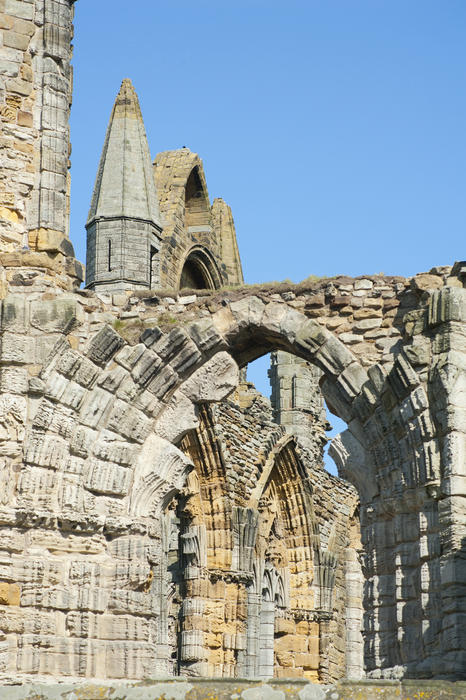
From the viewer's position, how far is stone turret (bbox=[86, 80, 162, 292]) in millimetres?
18891

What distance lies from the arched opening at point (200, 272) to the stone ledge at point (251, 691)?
17.5m

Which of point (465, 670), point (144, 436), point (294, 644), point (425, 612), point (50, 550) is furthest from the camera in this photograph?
point (294, 644)

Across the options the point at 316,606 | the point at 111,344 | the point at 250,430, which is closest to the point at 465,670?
the point at 111,344

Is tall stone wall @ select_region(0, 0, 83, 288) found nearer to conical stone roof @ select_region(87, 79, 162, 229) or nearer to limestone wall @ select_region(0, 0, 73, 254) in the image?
limestone wall @ select_region(0, 0, 73, 254)

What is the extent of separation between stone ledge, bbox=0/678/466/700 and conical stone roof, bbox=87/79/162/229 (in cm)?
1454

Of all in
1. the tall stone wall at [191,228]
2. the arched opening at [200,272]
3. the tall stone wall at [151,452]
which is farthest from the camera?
the arched opening at [200,272]

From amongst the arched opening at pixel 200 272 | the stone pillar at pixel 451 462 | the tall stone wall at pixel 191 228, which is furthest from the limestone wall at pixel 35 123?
the arched opening at pixel 200 272

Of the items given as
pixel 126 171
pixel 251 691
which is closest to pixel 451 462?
pixel 251 691

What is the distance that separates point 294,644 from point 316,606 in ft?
1.82

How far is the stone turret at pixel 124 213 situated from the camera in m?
18.9

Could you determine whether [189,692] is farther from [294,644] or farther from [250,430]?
[294,644]

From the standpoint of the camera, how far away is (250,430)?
16469mm

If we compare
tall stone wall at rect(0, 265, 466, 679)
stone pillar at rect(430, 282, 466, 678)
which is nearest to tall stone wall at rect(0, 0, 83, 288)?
tall stone wall at rect(0, 265, 466, 679)

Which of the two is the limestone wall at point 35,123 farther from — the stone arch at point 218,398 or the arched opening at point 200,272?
the arched opening at point 200,272
